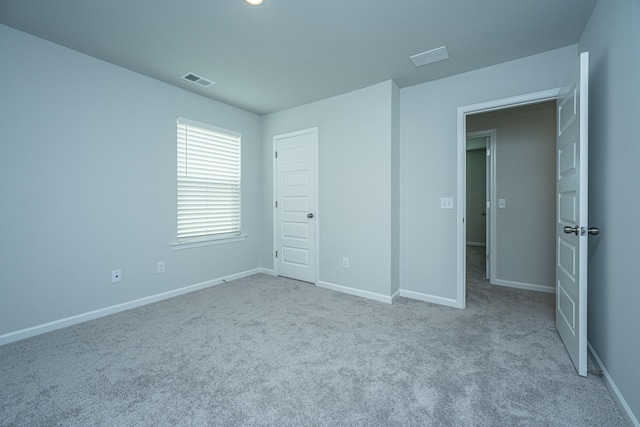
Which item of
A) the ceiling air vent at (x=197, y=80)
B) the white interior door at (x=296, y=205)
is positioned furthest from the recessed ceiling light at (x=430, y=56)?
the ceiling air vent at (x=197, y=80)

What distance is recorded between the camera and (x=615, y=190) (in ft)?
5.42

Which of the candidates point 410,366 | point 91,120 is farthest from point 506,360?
point 91,120

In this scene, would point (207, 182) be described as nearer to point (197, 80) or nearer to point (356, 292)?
point (197, 80)

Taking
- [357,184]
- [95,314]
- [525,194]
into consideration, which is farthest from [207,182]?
[525,194]

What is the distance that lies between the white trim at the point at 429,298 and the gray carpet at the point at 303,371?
0.16 metres

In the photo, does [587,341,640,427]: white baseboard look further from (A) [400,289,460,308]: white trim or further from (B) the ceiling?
(B) the ceiling

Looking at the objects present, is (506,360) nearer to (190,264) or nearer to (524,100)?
(524,100)

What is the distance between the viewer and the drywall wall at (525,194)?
3.49 meters

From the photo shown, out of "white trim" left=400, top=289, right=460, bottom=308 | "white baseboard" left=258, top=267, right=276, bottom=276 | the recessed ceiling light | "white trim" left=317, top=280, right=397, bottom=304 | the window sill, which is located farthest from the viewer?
"white baseboard" left=258, top=267, right=276, bottom=276

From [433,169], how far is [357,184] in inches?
34.2

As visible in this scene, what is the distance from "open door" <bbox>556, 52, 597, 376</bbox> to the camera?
5.66 feet

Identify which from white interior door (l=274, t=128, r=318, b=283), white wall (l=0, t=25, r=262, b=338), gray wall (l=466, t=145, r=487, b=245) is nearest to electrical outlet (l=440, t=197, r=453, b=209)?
white interior door (l=274, t=128, r=318, b=283)

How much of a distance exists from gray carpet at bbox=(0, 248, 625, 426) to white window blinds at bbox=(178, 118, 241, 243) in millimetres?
1196

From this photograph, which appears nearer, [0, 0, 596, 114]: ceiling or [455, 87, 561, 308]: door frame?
[0, 0, 596, 114]: ceiling
